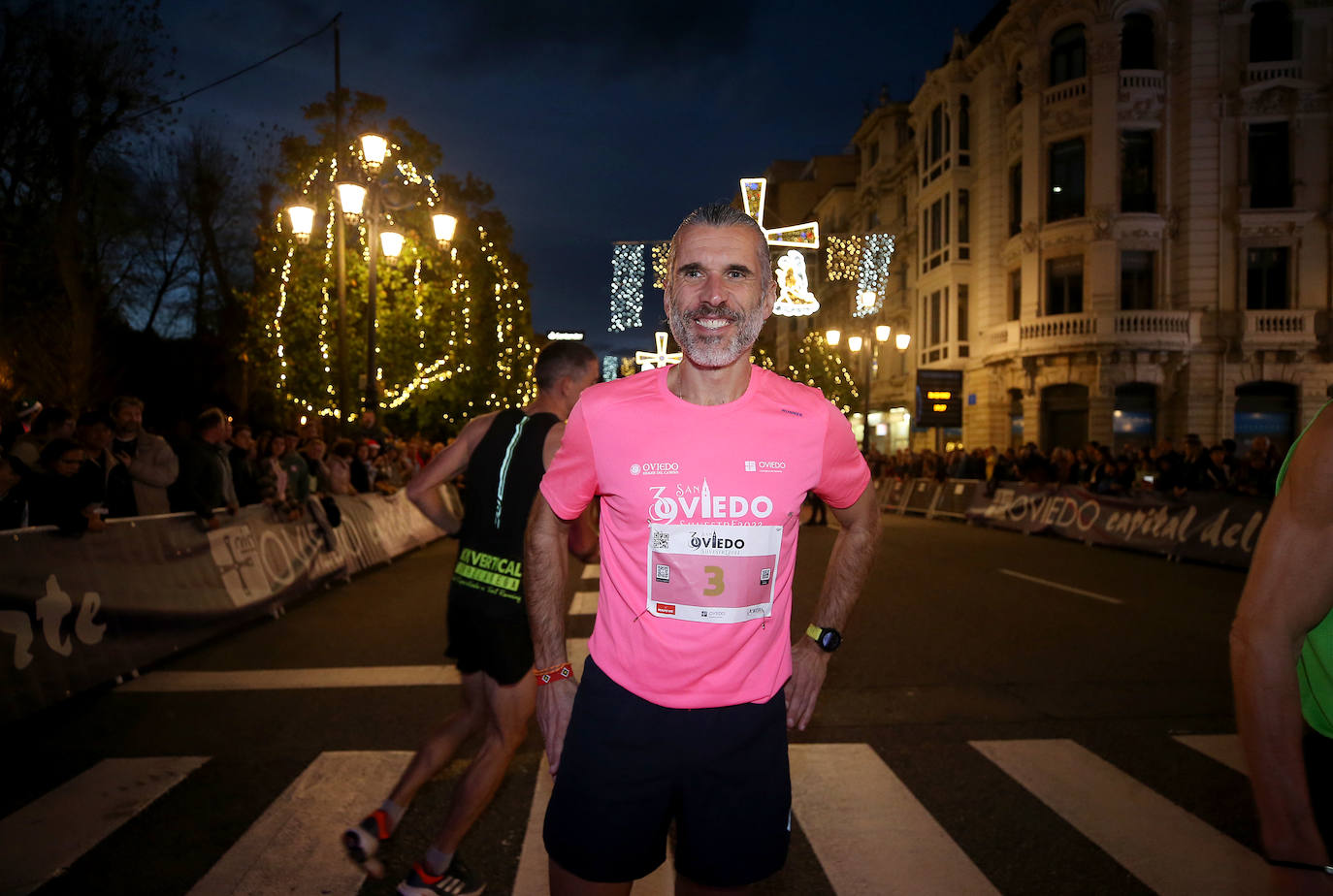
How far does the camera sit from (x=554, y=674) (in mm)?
2545

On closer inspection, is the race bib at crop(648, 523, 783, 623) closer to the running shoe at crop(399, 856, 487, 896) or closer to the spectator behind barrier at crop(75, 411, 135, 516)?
the running shoe at crop(399, 856, 487, 896)

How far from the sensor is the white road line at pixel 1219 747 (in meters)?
5.01

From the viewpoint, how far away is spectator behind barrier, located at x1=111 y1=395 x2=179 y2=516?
9164mm

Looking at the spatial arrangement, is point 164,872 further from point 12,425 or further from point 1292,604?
point 12,425

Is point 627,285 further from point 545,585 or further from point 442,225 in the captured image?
point 545,585

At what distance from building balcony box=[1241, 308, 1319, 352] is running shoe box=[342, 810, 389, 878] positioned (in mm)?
30786

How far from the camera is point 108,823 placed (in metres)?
4.26

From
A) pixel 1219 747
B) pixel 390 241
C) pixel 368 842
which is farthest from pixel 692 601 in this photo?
pixel 390 241

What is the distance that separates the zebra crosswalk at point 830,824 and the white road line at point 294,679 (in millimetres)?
1614

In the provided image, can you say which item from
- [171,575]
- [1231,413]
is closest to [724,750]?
[171,575]

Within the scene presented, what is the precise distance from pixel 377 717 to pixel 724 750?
4.14 m

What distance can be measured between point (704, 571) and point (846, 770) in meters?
3.02

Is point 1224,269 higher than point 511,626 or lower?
higher

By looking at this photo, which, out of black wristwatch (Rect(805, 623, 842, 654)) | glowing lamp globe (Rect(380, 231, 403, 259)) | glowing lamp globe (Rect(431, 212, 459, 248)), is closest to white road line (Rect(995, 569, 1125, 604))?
black wristwatch (Rect(805, 623, 842, 654))
